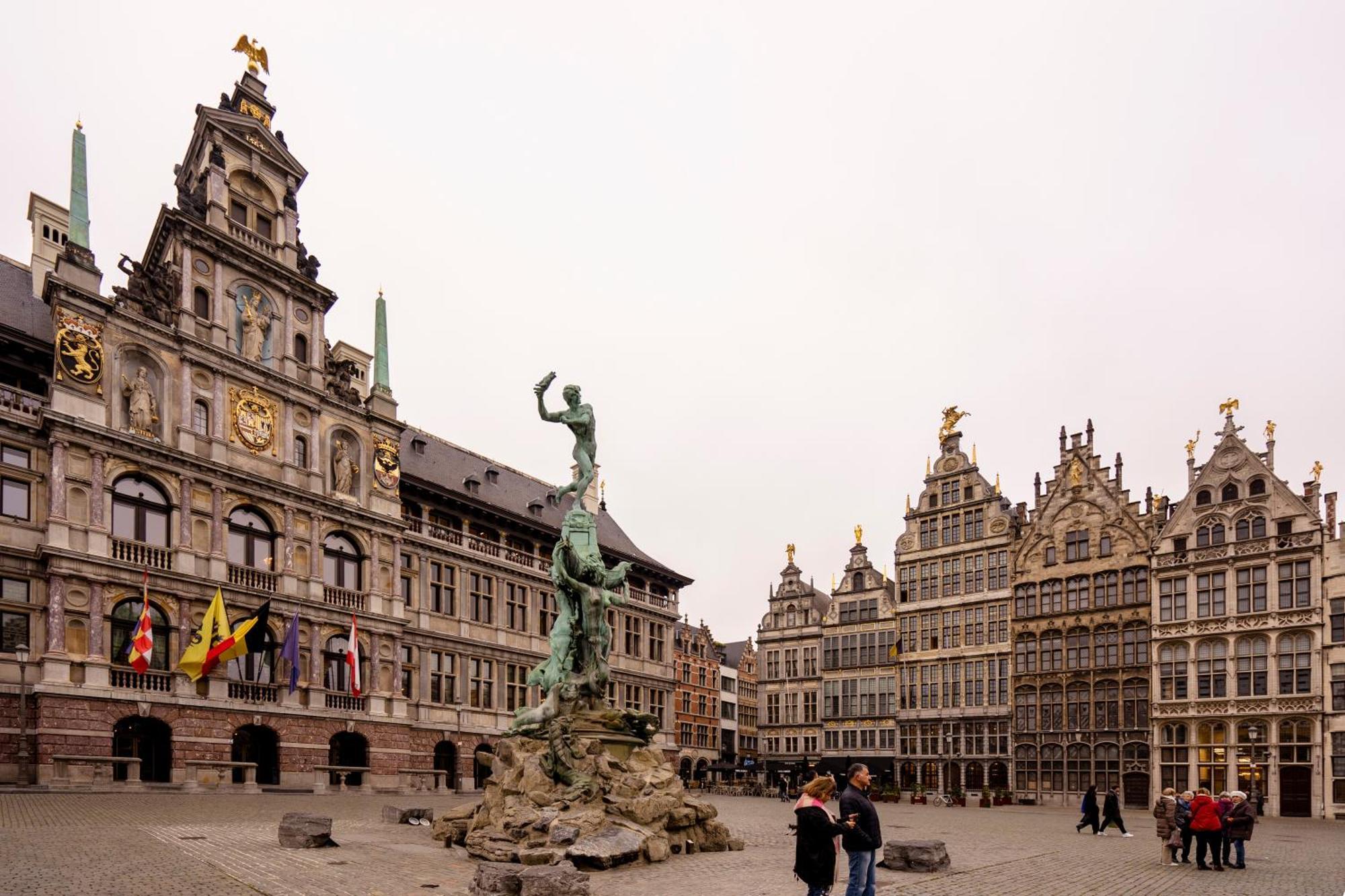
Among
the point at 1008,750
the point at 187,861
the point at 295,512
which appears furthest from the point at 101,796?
the point at 1008,750

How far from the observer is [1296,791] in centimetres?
4494

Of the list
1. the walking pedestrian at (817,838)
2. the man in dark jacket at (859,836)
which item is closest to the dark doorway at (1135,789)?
the man in dark jacket at (859,836)

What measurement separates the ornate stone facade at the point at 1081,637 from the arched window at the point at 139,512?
40837mm

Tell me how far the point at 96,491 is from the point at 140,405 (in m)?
3.43

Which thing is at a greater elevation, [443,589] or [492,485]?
[492,485]

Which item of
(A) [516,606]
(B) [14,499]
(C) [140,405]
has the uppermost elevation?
(C) [140,405]

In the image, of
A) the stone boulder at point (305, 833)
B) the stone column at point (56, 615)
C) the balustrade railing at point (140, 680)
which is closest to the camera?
the stone boulder at point (305, 833)

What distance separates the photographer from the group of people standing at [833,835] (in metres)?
10.1

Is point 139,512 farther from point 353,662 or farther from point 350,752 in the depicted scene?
point 350,752

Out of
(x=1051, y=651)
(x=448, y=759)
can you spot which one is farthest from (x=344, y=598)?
(x=1051, y=651)

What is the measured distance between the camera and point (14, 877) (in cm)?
1297

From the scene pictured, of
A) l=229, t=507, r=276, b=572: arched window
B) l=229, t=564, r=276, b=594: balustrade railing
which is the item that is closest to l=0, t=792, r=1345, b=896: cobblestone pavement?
l=229, t=564, r=276, b=594: balustrade railing

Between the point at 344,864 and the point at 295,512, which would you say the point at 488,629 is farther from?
the point at 344,864

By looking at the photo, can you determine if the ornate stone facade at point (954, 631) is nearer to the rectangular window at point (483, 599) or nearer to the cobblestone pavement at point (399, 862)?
the rectangular window at point (483, 599)
